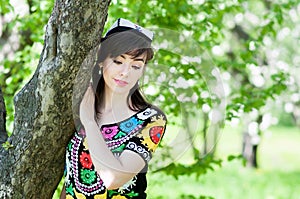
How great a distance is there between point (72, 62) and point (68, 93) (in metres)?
0.14

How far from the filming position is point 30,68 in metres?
3.77

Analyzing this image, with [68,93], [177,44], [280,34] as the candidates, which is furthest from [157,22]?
[280,34]

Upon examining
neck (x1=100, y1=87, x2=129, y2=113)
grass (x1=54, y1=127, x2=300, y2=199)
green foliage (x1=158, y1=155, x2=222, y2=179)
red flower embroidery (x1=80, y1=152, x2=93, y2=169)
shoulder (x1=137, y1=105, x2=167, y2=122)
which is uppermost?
neck (x1=100, y1=87, x2=129, y2=113)

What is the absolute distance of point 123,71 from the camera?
81.7 inches

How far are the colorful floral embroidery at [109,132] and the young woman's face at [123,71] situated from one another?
0.44 ft

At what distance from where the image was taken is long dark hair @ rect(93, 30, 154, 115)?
2070 millimetres

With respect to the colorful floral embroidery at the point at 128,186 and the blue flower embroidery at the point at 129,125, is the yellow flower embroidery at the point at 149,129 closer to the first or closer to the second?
the blue flower embroidery at the point at 129,125

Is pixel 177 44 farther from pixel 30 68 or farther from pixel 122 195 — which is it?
pixel 30 68

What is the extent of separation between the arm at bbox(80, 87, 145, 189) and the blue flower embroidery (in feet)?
0.34

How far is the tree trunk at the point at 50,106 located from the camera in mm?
2236

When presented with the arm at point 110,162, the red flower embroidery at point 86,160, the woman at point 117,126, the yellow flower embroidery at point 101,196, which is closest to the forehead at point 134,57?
the woman at point 117,126

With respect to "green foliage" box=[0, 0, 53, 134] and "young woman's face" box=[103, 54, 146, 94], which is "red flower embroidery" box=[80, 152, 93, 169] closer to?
"young woman's face" box=[103, 54, 146, 94]

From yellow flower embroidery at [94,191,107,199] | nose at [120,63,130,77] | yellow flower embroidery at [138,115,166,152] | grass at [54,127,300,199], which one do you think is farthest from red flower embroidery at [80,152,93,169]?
grass at [54,127,300,199]

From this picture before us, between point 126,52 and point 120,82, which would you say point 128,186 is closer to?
point 120,82
